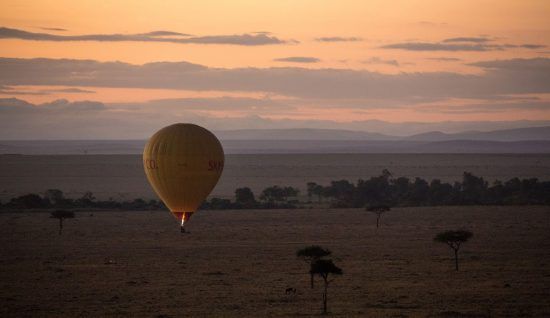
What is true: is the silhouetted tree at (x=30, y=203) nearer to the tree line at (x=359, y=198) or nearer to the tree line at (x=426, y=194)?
the tree line at (x=359, y=198)

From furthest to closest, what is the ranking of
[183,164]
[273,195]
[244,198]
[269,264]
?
Result: [273,195] < [244,198] < [183,164] < [269,264]

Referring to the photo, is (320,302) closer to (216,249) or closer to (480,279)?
(480,279)

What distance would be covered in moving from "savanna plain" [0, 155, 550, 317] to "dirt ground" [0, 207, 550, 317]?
0.18 feet

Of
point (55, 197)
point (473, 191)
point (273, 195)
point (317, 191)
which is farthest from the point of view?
point (317, 191)

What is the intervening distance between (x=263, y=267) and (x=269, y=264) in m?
1.06

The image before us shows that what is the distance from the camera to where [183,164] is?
151 feet

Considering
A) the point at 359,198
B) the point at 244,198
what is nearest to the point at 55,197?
the point at 244,198

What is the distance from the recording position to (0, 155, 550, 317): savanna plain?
96.6ft

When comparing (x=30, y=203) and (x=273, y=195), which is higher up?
(x=273, y=195)

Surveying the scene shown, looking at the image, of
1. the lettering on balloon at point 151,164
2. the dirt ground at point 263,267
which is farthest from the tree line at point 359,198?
the lettering on balloon at point 151,164

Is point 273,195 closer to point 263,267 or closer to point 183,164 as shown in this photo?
point 183,164

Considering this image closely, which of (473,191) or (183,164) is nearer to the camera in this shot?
(183,164)

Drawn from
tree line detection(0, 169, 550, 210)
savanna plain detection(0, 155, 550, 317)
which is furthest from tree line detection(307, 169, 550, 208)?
savanna plain detection(0, 155, 550, 317)

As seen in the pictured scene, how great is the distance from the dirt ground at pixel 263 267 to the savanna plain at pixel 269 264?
0.06m
